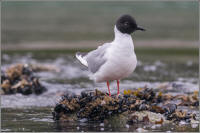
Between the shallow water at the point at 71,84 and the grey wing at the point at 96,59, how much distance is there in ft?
1.62

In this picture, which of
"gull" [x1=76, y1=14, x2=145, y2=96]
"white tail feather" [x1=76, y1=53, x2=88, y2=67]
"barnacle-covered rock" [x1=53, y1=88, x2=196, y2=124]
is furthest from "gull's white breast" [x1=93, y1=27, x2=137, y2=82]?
"white tail feather" [x1=76, y1=53, x2=88, y2=67]

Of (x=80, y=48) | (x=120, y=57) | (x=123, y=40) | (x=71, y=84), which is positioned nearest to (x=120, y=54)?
(x=120, y=57)

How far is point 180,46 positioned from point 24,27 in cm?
918

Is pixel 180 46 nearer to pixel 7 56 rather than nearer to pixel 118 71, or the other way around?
pixel 7 56

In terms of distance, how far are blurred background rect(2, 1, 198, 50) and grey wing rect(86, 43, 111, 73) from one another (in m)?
12.1

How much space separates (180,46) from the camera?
21.8 meters

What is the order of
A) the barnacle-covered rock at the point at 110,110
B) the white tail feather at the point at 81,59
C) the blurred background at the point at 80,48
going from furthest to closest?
the blurred background at the point at 80,48 < the white tail feather at the point at 81,59 < the barnacle-covered rock at the point at 110,110

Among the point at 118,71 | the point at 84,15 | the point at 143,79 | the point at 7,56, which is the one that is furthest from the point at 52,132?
the point at 84,15

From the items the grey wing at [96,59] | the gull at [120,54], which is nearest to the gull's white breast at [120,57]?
the gull at [120,54]

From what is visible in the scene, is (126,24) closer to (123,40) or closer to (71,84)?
(123,40)

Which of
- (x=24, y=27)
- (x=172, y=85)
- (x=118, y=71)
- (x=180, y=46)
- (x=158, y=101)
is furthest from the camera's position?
(x=24, y=27)

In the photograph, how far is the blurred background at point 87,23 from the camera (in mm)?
22781

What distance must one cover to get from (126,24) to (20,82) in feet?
13.0

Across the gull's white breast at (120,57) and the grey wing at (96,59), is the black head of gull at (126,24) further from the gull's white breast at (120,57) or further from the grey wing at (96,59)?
the grey wing at (96,59)
